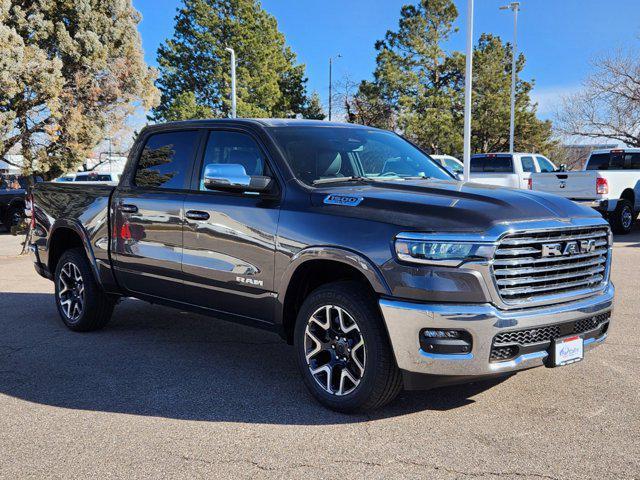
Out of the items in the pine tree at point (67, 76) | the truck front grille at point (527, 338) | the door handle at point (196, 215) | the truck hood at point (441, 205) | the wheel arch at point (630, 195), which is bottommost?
the truck front grille at point (527, 338)

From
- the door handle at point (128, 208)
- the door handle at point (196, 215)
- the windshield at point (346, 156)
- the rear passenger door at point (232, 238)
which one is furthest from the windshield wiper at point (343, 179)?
the door handle at point (128, 208)

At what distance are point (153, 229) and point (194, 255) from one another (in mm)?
614

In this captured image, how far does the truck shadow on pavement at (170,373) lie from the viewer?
4449 mm

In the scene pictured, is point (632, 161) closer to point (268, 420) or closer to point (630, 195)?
point (630, 195)

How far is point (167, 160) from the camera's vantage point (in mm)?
5766

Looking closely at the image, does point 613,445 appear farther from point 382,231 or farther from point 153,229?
point 153,229

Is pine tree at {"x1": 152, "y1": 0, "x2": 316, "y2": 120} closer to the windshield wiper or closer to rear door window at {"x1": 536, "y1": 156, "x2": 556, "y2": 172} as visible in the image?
rear door window at {"x1": 536, "y1": 156, "x2": 556, "y2": 172}

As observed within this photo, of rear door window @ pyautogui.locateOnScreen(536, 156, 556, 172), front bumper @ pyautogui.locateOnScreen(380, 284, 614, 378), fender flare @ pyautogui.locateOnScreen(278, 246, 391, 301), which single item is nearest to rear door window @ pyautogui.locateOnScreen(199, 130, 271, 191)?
fender flare @ pyautogui.locateOnScreen(278, 246, 391, 301)

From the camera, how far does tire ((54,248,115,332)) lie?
6.45m

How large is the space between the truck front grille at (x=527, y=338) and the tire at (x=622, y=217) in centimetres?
1297

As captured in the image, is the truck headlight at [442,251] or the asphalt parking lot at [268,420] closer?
the asphalt parking lot at [268,420]

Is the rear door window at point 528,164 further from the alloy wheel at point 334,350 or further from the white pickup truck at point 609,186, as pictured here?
the alloy wheel at point 334,350

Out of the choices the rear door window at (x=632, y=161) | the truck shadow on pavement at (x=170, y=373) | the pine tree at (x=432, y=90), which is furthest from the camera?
the pine tree at (x=432, y=90)

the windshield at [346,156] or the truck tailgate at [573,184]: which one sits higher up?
the windshield at [346,156]
